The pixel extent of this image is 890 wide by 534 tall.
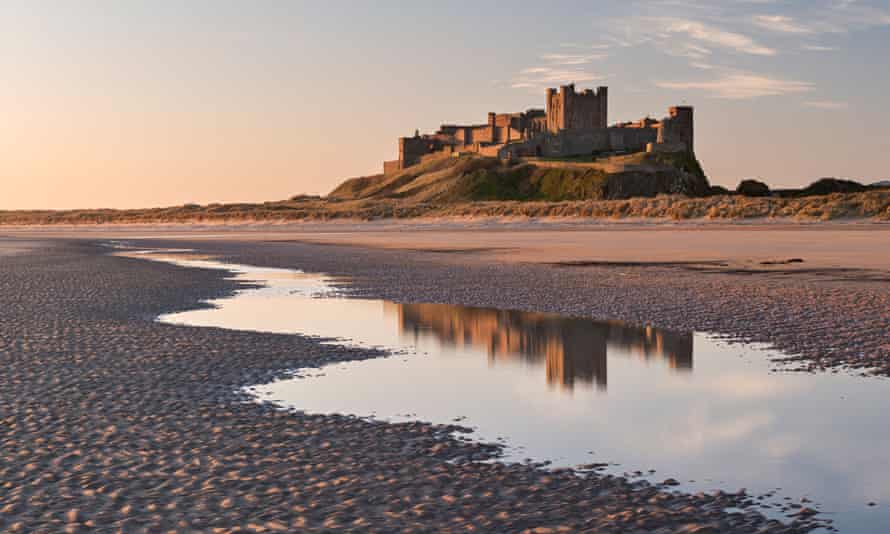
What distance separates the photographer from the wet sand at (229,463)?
6.04 m

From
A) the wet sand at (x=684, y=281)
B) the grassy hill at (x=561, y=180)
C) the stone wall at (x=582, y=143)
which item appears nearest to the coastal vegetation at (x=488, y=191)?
the grassy hill at (x=561, y=180)

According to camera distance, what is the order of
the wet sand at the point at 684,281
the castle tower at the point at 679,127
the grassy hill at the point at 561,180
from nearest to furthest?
the wet sand at the point at 684,281 < the grassy hill at the point at 561,180 < the castle tower at the point at 679,127

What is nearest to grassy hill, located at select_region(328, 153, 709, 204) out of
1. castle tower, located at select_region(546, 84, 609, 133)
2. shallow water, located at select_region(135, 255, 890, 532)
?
castle tower, located at select_region(546, 84, 609, 133)

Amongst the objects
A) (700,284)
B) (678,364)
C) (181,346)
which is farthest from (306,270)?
(678,364)

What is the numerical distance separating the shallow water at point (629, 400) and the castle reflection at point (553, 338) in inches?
1.5

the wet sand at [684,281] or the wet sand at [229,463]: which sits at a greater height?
the wet sand at [684,281]

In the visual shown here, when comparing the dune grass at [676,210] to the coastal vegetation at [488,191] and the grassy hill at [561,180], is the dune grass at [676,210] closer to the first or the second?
the coastal vegetation at [488,191]

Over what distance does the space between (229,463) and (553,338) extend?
815 centimetres

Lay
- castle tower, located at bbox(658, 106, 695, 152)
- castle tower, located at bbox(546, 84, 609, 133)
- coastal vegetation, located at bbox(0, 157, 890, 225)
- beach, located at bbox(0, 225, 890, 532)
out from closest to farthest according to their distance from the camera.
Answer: beach, located at bbox(0, 225, 890, 532) < coastal vegetation, located at bbox(0, 157, 890, 225) < castle tower, located at bbox(658, 106, 695, 152) < castle tower, located at bbox(546, 84, 609, 133)

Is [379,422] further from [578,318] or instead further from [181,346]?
[578,318]

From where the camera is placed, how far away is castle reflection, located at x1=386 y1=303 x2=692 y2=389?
12266mm

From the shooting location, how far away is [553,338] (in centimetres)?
1472

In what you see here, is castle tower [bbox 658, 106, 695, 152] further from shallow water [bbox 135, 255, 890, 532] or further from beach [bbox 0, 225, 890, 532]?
shallow water [bbox 135, 255, 890, 532]

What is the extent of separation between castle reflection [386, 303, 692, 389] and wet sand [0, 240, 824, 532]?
7.60 ft
